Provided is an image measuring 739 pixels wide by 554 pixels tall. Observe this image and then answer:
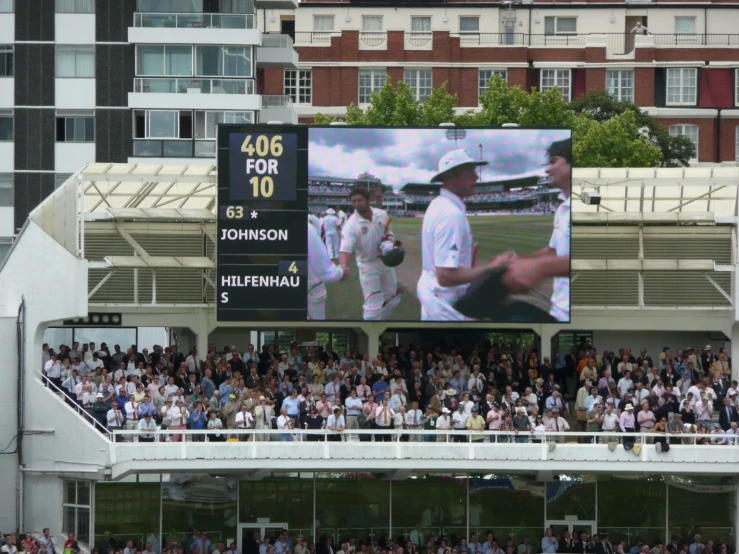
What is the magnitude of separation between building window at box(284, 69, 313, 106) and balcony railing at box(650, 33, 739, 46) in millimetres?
17490

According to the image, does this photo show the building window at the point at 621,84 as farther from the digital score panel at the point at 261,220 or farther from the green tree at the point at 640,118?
the digital score panel at the point at 261,220

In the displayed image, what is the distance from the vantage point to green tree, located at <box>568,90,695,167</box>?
82.4m

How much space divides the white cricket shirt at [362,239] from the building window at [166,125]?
23797 millimetres

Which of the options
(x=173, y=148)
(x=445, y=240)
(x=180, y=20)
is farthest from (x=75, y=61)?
(x=445, y=240)

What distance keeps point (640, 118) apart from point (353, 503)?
43443 mm

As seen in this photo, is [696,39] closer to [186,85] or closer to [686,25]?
[686,25]

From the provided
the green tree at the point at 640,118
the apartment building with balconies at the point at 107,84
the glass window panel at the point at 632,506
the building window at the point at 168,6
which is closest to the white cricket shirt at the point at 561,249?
the glass window panel at the point at 632,506

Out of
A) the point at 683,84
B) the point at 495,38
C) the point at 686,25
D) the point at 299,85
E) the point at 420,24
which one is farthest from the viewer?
the point at 686,25

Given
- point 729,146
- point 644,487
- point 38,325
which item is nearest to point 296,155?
point 38,325

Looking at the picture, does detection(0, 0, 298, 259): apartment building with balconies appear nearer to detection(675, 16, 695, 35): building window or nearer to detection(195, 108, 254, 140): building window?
detection(195, 108, 254, 140): building window

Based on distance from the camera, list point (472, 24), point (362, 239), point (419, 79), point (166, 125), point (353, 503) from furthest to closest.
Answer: point (472, 24), point (419, 79), point (166, 125), point (353, 503), point (362, 239)

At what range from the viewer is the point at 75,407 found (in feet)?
135

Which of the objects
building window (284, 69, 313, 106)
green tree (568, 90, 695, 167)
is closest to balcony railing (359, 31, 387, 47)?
building window (284, 69, 313, 106)

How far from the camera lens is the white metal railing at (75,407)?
3991 cm
